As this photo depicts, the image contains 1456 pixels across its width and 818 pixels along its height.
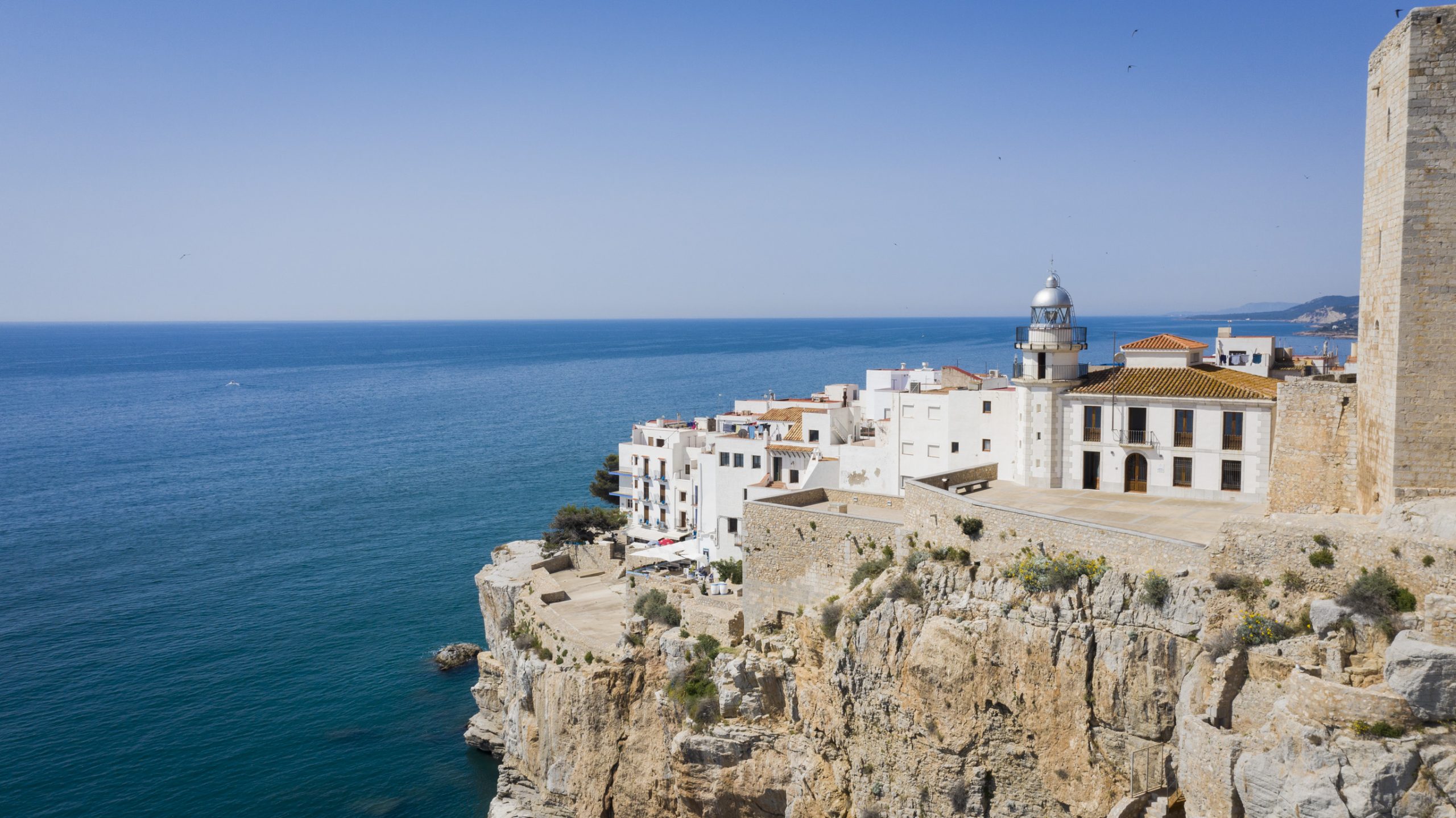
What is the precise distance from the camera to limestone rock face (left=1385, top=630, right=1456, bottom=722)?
14.0m


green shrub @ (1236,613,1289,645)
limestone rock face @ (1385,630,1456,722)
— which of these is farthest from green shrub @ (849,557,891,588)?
limestone rock face @ (1385,630,1456,722)

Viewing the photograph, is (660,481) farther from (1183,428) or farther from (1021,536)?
(1021,536)

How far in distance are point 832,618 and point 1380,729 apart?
12.8m

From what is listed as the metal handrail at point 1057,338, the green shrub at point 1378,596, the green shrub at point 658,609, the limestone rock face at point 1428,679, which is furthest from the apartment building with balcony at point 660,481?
the limestone rock face at point 1428,679

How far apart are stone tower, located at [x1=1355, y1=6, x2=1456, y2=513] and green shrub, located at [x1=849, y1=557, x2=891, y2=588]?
441 inches

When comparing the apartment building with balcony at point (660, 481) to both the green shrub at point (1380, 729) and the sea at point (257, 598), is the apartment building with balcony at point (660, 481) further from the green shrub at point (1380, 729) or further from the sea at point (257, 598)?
the green shrub at point (1380, 729)

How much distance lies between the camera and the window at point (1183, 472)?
1081 inches

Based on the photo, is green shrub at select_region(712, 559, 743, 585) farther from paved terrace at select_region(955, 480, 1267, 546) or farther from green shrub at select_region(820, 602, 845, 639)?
paved terrace at select_region(955, 480, 1267, 546)

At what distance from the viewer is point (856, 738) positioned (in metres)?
24.1

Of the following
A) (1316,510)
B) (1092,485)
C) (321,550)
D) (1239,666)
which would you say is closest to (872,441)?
(1092,485)

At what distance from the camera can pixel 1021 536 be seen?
22141 millimetres

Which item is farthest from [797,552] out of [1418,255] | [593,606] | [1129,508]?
[1418,255]

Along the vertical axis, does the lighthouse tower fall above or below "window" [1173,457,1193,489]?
above

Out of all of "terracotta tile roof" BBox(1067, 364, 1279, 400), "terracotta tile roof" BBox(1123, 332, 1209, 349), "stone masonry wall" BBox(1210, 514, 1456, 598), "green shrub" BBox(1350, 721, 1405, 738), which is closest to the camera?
"green shrub" BBox(1350, 721, 1405, 738)
